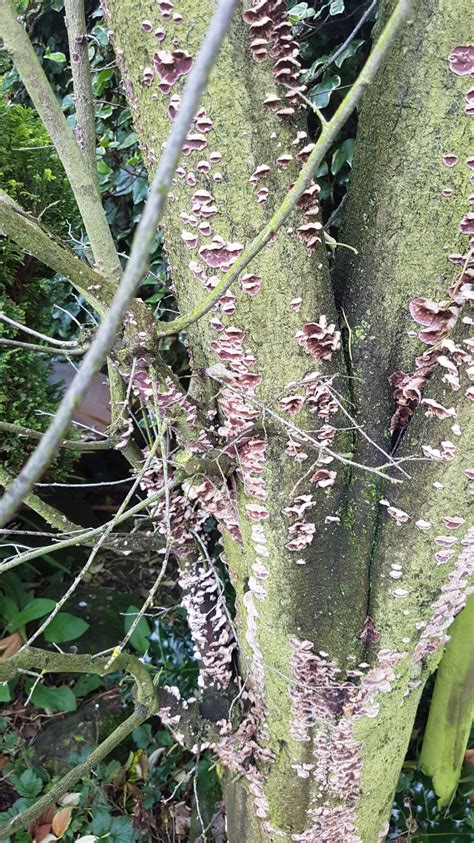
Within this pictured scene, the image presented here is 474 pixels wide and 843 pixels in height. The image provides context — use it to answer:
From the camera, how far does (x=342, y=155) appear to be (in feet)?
3.51

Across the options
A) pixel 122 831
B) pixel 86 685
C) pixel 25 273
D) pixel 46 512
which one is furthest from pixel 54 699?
pixel 25 273

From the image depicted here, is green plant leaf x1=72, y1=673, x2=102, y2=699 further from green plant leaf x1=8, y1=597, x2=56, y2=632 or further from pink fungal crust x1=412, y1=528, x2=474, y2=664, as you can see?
pink fungal crust x1=412, y1=528, x2=474, y2=664

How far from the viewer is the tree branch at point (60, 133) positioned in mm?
570

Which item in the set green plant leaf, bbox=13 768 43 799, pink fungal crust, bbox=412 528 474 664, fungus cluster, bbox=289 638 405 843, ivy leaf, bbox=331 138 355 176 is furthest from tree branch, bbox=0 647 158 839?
ivy leaf, bbox=331 138 355 176

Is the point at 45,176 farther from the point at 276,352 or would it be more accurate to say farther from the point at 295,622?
the point at 295,622

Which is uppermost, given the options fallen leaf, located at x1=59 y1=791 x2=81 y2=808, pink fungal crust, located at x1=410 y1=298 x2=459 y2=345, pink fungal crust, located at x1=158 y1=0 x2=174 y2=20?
pink fungal crust, located at x1=158 y1=0 x2=174 y2=20

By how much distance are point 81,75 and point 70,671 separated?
779 mm

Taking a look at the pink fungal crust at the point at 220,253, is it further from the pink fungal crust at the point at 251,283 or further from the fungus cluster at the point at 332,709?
the fungus cluster at the point at 332,709

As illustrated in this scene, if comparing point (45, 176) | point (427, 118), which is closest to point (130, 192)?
point (45, 176)

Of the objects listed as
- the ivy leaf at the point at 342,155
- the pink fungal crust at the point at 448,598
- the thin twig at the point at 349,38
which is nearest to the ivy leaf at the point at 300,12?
the thin twig at the point at 349,38

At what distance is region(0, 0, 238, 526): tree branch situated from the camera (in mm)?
188

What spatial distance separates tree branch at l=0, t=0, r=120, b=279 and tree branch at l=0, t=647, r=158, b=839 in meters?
0.49

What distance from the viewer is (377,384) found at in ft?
2.22

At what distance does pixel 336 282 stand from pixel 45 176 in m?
0.77
